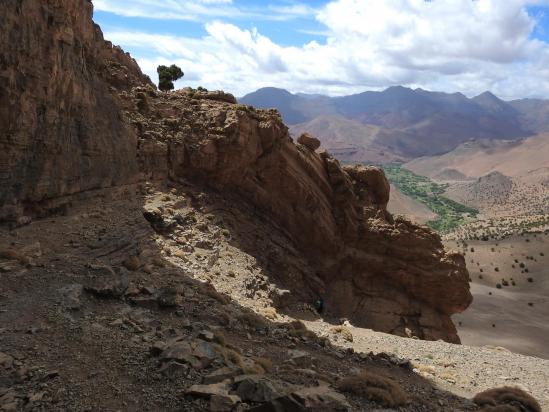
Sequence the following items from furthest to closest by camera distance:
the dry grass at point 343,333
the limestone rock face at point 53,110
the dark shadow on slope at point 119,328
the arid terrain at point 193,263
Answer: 1. the dry grass at point 343,333
2. the limestone rock face at point 53,110
3. the arid terrain at point 193,263
4. the dark shadow on slope at point 119,328

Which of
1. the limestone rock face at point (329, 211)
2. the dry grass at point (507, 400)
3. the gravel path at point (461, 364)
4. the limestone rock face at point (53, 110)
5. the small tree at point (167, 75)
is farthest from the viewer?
the small tree at point (167, 75)

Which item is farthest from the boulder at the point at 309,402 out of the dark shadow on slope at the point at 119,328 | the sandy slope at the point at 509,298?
the sandy slope at the point at 509,298

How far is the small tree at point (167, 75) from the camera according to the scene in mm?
40250

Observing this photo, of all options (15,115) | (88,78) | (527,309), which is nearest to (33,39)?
(15,115)

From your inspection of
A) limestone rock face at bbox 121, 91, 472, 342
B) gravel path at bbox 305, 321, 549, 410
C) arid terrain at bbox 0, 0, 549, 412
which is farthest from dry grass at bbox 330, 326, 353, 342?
limestone rock face at bbox 121, 91, 472, 342

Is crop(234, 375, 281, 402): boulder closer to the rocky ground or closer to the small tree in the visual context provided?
the rocky ground

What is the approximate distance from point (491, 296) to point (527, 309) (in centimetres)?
507

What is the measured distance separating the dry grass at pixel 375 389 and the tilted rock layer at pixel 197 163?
40.0 feet

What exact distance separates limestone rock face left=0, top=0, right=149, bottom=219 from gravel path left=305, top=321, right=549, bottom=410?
11521 mm

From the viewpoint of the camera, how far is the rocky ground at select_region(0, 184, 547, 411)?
34.4 feet

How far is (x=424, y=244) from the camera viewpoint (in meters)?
30.8

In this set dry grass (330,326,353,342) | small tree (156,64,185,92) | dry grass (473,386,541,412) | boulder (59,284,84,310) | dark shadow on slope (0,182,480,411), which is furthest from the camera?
small tree (156,64,185,92)

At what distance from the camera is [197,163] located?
26906 mm

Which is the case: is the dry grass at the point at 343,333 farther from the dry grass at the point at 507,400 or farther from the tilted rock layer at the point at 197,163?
the tilted rock layer at the point at 197,163
